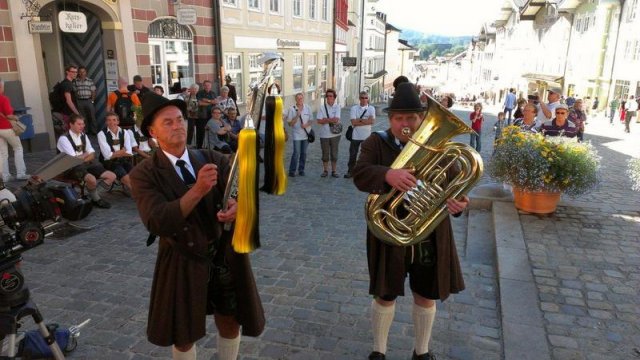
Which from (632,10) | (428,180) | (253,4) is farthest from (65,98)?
(632,10)

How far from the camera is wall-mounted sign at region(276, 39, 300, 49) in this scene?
19.5 metres

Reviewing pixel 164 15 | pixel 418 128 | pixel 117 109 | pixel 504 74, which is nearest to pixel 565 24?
pixel 504 74

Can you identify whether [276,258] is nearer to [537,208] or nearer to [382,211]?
[382,211]

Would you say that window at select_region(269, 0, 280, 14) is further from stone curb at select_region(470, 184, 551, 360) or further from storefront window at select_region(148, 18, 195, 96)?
stone curb at select_region(470, 184, 551, 360)

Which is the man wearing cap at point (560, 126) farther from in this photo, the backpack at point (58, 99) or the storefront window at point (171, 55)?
the storefront window at point (171, 55)

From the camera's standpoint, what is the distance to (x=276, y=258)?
545 cm

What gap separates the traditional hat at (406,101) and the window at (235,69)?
1381 cm

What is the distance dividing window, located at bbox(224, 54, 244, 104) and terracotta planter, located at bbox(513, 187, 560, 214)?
39.5 feet

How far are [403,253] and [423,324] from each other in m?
0.58

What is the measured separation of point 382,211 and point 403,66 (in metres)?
78.3

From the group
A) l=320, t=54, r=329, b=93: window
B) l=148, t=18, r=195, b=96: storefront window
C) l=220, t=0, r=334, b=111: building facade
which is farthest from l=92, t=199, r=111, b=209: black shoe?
l=320, t=54, r=329, b=93: window

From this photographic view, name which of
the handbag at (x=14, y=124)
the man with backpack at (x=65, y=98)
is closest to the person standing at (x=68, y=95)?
the man with backpack at (x=65, y=98)

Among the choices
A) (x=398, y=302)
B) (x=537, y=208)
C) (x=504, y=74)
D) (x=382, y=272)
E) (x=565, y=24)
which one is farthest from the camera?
(x=504, y=74)

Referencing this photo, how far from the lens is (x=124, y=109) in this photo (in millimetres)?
9305
